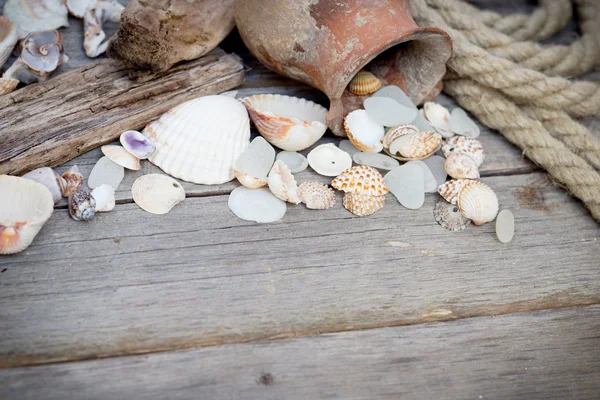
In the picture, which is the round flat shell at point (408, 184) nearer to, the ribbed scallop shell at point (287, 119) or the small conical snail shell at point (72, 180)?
the ribbed scallop shell at point (287, 119)

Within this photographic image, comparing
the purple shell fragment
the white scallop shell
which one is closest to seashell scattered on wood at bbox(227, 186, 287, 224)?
the purple shell fragment

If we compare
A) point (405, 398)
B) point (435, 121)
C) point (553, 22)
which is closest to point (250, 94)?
point (435, 121)

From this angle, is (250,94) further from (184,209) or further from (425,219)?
(425,219)

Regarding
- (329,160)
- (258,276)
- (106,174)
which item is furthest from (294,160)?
(106,174)

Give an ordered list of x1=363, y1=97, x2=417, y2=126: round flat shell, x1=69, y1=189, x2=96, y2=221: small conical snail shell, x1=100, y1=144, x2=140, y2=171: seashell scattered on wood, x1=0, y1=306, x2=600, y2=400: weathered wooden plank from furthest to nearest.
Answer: x1=363, y1=97, x2=417, y2=126: round flat shell < x1=100, y1=144, x2=140, y2=171: seashell scattered on wood < x1=69, y1=189, x2=96, y2=221: small conical snail shell < x1=0, y1=306, x2=600, y2=400: weathered wooden plank

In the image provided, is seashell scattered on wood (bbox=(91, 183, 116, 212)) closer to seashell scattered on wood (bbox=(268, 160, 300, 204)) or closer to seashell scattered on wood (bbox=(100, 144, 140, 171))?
seashell scattered on wood (bbox=(100, 144, 140, 171))
